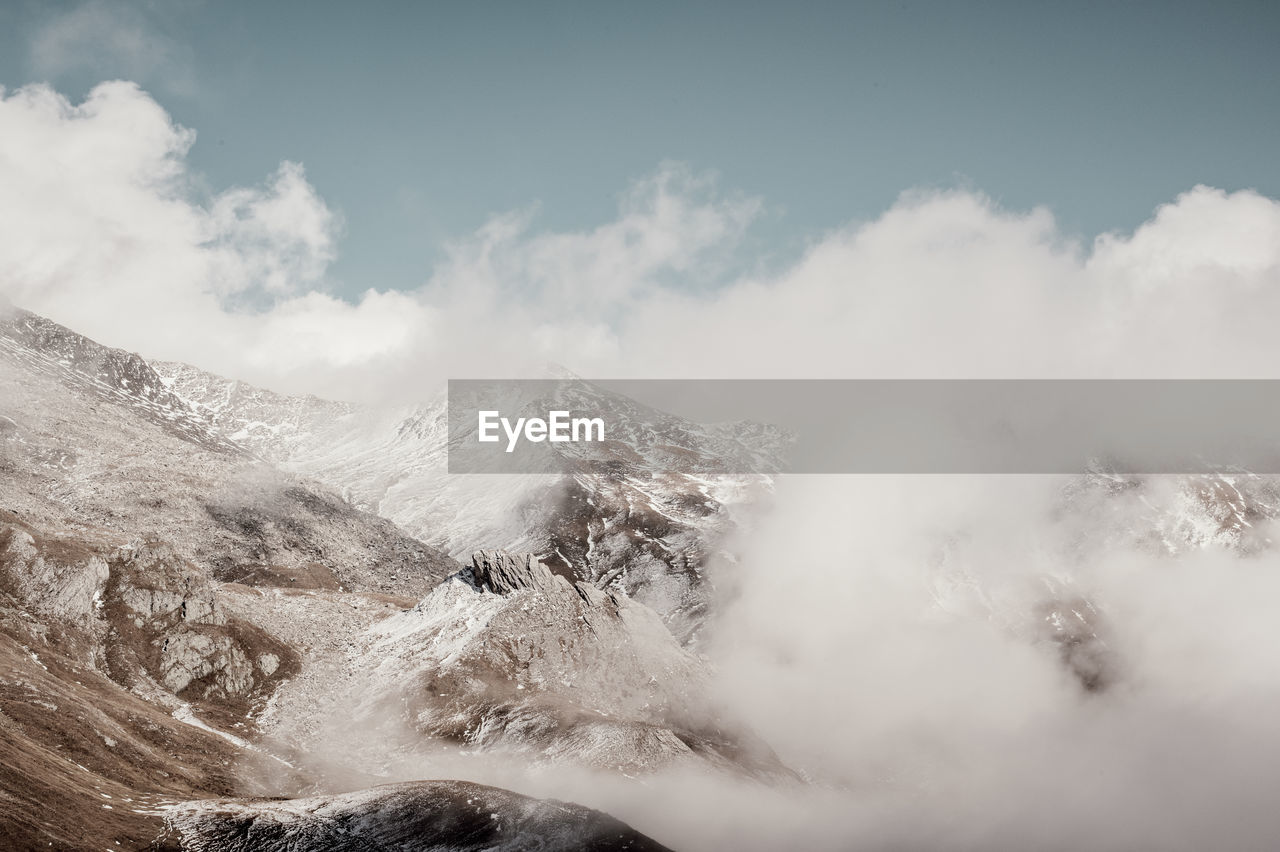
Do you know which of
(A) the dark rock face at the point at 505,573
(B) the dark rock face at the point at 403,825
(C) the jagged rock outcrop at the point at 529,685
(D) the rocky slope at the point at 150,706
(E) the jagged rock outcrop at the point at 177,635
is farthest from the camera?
(A) the dark rock face at the point at 505,573

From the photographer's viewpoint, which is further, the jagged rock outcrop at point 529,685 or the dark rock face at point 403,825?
the jagged rock outcrop at point 529,685

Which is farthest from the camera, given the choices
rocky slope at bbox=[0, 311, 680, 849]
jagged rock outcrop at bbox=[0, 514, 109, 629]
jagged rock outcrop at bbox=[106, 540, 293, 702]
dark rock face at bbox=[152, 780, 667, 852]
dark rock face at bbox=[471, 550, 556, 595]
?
dark rock face at bbox=[471, 550, 556, 595]

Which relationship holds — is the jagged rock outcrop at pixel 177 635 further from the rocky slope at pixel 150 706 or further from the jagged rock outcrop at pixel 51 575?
the jagged rock outcrop at pixel 51 575

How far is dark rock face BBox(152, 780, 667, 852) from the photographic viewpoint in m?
66.2

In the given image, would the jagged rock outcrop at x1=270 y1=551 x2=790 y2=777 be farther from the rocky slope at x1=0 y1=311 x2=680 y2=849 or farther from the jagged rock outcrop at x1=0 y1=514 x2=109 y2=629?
the jagged rock outcrop at x1=0 y1=514 x2=109 y2=629

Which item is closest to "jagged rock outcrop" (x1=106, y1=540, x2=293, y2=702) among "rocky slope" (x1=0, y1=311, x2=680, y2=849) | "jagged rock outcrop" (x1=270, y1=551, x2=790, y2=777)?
"rocky slope" (x1=0, y1=311, x2=680, y2=849)

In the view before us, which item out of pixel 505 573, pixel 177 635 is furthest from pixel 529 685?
pixel 177 635

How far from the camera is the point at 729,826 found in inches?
4072

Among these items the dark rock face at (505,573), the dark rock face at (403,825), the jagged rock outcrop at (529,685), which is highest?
the dark rock face at (505,573)

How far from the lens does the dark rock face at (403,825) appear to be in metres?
66.2

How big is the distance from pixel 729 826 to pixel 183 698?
3158 inches

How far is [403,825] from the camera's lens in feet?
235

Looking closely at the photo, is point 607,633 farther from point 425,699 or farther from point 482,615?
point 425,699

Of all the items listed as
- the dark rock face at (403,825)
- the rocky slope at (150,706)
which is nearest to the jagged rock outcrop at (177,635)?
the rocky slope at (150,706)
